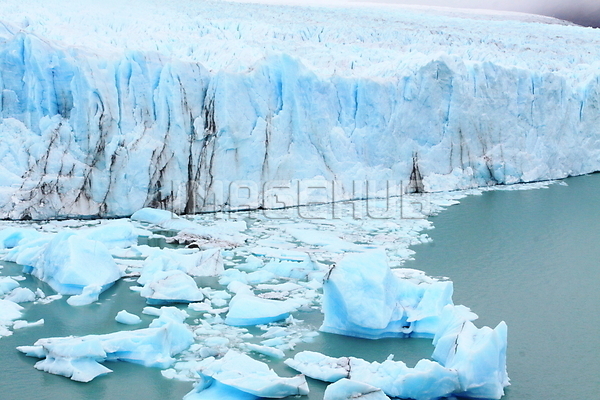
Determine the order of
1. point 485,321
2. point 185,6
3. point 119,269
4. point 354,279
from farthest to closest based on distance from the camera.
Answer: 1. point 185,6
2. point 119,269
3. point 485,321
4. point 354,279

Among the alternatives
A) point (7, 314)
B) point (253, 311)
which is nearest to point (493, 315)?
point (253, 311)

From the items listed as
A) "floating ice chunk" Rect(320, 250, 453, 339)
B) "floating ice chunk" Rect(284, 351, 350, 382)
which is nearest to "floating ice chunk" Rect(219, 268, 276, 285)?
"floating ice chunk" Rect(320, 250, 453, 339)

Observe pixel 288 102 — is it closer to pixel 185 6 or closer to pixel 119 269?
pixel 119 269

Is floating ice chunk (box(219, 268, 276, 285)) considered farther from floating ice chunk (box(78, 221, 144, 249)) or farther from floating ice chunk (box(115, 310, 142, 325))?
floating ice chunk (box(78, 221, 144, 249))

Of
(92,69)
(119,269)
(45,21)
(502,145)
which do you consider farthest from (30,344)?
(502,145)

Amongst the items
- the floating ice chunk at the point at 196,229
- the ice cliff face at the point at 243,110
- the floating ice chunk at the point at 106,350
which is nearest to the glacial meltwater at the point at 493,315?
the floating ice chunk at the point at 106,350

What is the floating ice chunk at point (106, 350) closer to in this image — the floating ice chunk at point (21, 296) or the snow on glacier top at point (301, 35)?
the floating ice chunk at point (21, 296)
